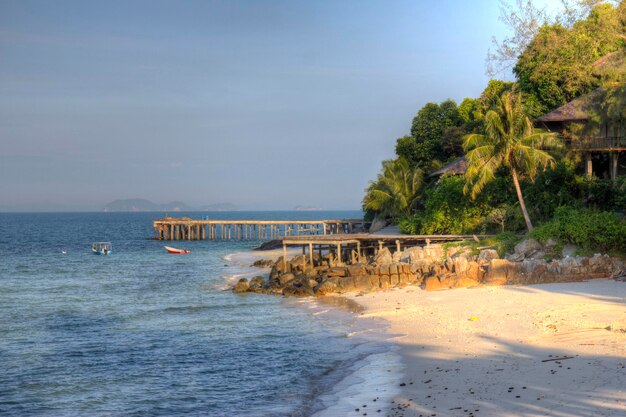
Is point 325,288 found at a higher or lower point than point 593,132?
lower

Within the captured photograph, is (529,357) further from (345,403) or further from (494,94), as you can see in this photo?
(494,94)

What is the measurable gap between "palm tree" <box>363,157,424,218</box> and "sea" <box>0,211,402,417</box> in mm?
15970

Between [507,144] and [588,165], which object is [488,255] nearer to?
[507,144]

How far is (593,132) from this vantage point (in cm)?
3191

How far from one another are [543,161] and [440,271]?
7937mm

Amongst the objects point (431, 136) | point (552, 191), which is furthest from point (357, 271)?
point (431, 136)

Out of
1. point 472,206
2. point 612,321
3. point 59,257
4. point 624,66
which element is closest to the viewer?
point 612,321

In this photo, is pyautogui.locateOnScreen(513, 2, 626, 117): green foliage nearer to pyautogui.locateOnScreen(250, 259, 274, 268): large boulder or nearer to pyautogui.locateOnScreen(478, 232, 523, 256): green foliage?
pyautogui.locateOnScreen(478, 232, 523, 256): green foliage

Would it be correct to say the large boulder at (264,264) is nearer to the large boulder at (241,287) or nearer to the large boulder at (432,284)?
the large boulder at (241,287)

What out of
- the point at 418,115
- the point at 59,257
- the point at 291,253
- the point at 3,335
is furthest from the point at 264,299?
the point at 59,257

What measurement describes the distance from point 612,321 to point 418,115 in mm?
36288

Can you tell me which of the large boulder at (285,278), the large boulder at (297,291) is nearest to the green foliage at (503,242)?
the large boulder at (297,291)

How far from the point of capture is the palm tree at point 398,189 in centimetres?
4459

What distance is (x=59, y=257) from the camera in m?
56.6
